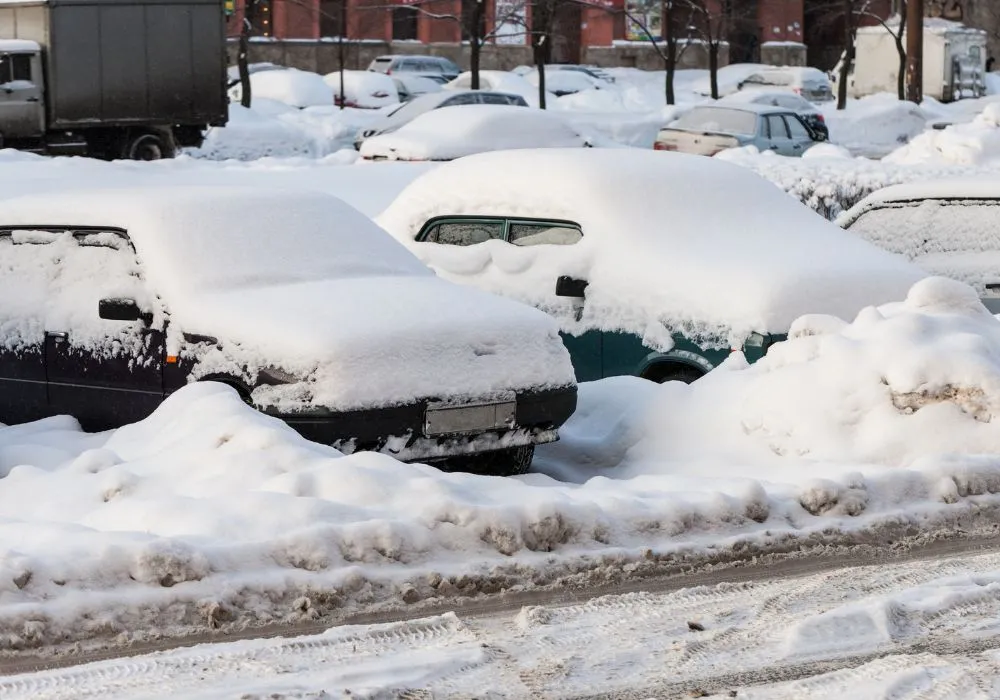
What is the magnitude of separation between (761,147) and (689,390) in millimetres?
19202

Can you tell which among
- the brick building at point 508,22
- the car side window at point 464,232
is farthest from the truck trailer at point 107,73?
the brick building at point 508,22

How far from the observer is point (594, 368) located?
888 centimetres

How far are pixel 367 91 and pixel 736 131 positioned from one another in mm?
19061

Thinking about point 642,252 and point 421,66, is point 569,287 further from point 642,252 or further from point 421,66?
point 421,66

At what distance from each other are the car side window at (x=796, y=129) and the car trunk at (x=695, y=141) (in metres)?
1.63

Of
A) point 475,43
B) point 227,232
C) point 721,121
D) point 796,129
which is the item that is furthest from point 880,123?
point 227,232

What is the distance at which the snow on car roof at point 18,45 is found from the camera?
25.0 meters

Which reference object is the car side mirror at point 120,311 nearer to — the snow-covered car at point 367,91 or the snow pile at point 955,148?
the snow pile at point 955,148

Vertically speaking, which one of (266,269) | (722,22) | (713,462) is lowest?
(713,462)

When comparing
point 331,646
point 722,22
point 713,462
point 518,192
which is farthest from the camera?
point 722,22

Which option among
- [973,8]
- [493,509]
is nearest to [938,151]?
[493,509]

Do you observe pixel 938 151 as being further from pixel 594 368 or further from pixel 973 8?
pixel 973 8

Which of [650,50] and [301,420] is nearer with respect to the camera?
[301,420]

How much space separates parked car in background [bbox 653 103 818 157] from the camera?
86.8ft
